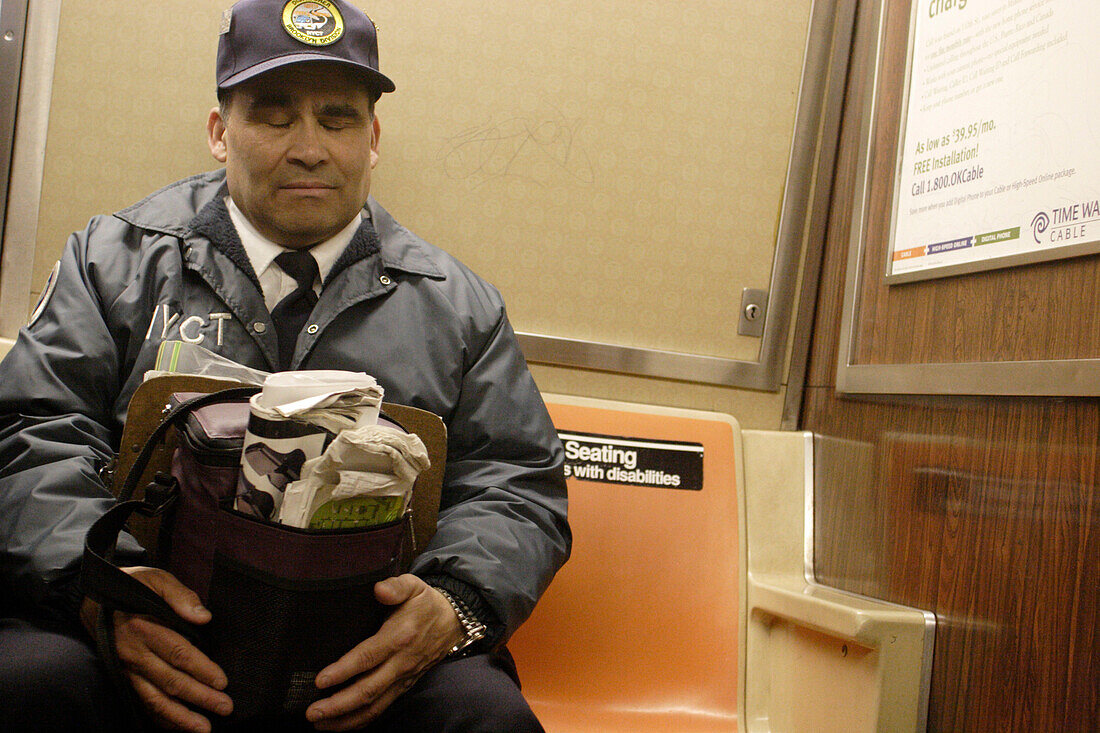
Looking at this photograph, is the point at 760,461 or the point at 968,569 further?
the point at 760,461

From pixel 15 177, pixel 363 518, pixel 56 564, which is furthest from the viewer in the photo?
pixel 15 177

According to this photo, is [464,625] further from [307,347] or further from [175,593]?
[307,347]

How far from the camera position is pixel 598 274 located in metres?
2.27

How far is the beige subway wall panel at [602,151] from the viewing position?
219 cm

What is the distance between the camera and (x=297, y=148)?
162cm

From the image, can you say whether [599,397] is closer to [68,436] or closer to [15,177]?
[68,436]

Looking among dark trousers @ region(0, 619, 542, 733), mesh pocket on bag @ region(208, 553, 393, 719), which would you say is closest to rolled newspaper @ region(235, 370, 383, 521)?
mesh pocket on bag @ region(208, 553, 393, 719)

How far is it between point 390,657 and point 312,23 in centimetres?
111

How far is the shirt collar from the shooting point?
1.66m

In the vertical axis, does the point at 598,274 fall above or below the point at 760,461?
above

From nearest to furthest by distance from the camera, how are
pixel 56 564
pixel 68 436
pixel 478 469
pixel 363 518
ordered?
pixel 363 518 < pixel 56 564 < pixel 68 436 < pixel 478 469

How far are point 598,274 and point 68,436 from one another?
4.25 ft

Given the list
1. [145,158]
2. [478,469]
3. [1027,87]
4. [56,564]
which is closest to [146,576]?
[56,564]

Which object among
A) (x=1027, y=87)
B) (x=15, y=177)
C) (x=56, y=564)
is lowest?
(x=56, y=564)
